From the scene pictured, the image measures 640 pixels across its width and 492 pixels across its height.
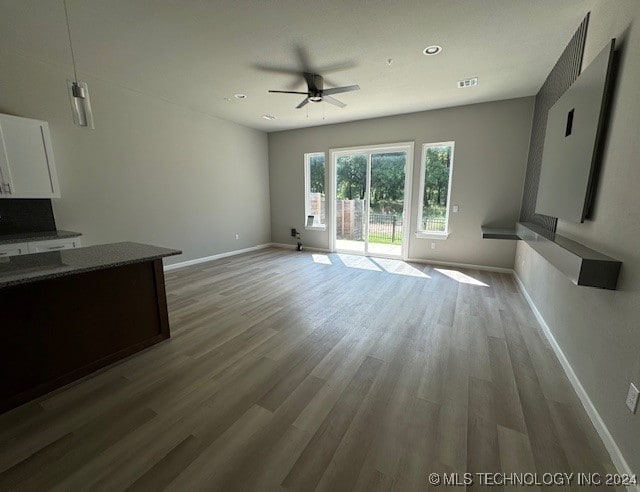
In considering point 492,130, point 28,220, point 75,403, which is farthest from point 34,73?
point 492,130

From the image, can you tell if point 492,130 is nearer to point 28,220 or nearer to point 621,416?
point 621,416

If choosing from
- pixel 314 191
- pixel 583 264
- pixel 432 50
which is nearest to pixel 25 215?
pixel 314 191

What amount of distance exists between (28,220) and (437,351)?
16.1 feet

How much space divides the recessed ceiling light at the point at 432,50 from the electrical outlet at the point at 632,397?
3196 millimetres

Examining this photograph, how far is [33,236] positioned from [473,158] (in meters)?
6.43

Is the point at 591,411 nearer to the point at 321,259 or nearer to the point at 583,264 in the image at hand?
the point at 583,264

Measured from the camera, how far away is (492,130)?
14.9 feet

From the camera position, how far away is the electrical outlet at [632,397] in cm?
125

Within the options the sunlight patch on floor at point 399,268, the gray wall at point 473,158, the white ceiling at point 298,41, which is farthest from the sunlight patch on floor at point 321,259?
the white ceiling at point 298,41

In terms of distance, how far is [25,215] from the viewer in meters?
3.23

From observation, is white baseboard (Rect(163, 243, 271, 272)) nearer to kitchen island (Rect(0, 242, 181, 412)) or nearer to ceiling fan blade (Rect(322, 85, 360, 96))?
kitchen island (Rect(0, 242, 181, 412))

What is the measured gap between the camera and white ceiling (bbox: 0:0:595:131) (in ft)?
7.39

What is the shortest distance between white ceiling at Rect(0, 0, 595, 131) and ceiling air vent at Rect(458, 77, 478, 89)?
0.09m

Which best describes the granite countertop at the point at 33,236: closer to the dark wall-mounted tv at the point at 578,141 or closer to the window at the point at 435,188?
the dark wall-mounted tv at the point at 578,141
